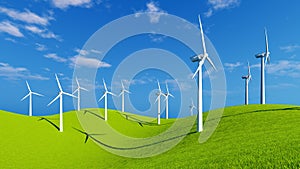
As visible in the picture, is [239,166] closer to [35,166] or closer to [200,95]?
[200,95]

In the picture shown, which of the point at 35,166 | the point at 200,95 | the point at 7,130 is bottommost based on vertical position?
the point at 35,166

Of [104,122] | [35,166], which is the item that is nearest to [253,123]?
[35,166]

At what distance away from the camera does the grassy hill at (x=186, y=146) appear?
16.4 m

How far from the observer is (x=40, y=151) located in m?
44.4

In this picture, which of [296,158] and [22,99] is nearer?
[296,158]

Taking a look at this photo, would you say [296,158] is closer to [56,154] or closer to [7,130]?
[56,154]

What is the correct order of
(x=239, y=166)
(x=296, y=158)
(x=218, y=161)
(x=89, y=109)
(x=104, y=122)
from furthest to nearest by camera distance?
(x=89, y=109) → (x=104, y=122) → (x=218, y=161) → (x=239, y=166) → (x=296, y=158)

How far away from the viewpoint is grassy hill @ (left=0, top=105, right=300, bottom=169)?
16.4 m

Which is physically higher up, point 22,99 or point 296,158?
point 22,99

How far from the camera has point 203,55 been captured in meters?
42.4

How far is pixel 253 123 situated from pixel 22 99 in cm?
7241

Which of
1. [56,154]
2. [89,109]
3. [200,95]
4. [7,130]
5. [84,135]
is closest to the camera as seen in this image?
[200,95]

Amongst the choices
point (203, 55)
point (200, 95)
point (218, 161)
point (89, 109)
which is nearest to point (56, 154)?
point (200, 95)

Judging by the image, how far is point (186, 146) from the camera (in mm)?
31781
